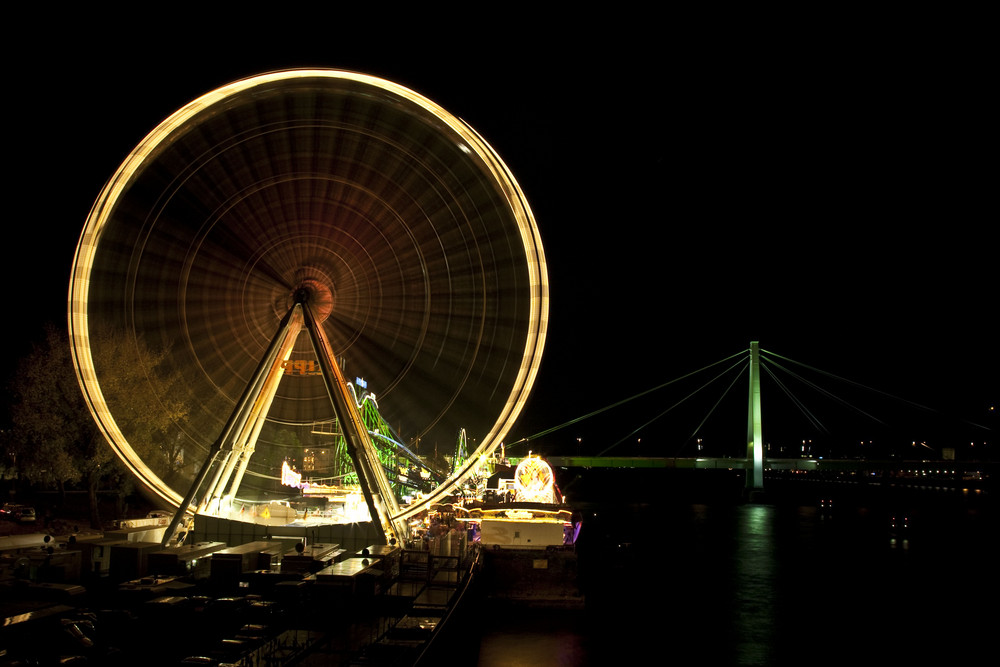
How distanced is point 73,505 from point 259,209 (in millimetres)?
19346

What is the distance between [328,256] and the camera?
20719 millimetres

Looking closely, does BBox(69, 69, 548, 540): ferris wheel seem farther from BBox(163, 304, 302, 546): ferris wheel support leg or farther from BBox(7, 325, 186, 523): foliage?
BBox(7, 325, 186, 523): foliage

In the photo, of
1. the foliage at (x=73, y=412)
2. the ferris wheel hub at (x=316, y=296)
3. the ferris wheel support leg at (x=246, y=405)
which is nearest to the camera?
the ferris wheel support leg at (x=246, y=405)

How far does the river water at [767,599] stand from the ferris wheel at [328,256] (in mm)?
5719

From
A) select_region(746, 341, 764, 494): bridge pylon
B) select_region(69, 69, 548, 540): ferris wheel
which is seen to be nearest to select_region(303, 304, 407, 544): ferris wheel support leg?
select_region(69, 69, 548, 540): ferris wheel

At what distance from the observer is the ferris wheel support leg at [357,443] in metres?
19.3

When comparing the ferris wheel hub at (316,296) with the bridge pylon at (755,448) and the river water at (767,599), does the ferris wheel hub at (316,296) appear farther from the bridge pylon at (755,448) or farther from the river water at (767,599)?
the bridge pylon at (755,448)

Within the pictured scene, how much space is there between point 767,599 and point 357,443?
15.8 metres

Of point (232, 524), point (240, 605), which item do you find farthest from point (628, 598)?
point (240, 605)

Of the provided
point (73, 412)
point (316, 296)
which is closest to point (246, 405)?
point (316, 296)

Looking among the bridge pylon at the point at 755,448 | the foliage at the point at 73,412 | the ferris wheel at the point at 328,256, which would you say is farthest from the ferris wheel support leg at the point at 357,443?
the bridge pylon at the point at 755,448

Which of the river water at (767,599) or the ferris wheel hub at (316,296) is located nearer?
the ferris wheel hub at (316,296)

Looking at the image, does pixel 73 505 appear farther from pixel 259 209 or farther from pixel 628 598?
pixel 628 598

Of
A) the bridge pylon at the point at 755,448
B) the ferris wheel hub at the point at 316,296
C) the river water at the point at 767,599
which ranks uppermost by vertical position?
the ferris wheel hub at the point at 316,296
